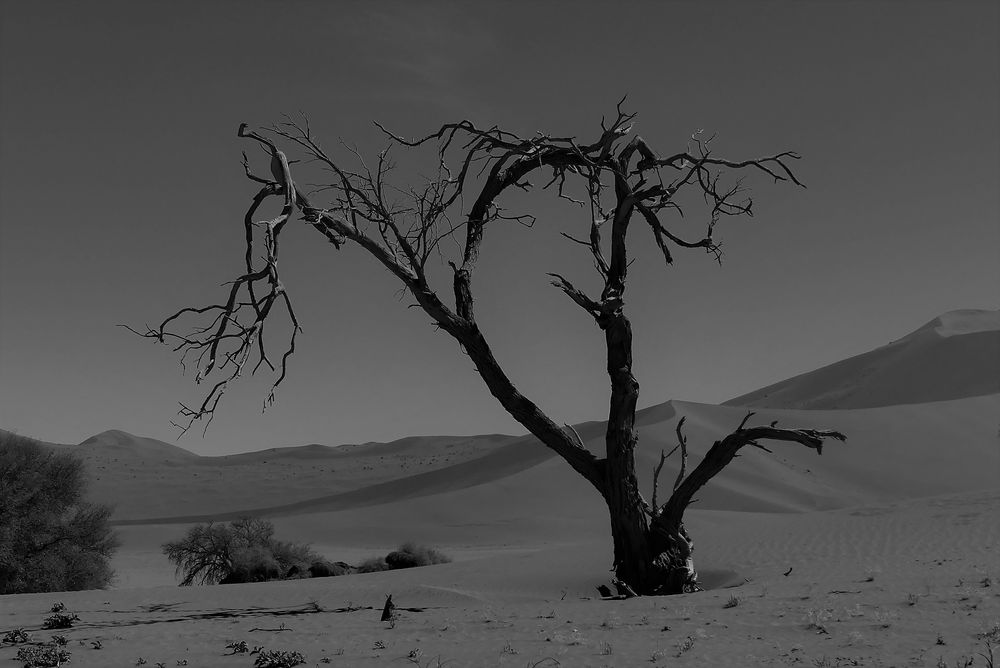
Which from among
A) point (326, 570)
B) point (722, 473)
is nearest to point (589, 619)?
point (326, 570)

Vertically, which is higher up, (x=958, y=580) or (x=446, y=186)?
(x=446, y=186)

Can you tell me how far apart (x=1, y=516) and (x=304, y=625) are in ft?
43.8

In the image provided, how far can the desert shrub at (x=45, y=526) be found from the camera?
711 inches

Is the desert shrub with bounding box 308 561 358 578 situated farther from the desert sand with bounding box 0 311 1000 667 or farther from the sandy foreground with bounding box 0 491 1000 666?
the sandy foreground with bounding box 0 491 1000 666

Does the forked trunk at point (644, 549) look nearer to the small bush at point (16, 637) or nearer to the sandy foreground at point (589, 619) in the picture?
the sandy foreground at point (589, 619)

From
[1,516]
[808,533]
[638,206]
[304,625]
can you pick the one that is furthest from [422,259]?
[1,516]

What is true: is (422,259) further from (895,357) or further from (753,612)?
(895,357)

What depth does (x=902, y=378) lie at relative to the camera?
70.4 m

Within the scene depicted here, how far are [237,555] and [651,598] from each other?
13.9m

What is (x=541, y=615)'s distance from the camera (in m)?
7.61

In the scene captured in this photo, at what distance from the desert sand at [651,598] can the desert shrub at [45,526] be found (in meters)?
2.70

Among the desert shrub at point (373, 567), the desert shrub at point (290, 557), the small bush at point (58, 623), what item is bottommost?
the desert shrub at point (373, 567)

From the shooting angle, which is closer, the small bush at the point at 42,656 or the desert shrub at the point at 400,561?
the small bush at the point at 42,656

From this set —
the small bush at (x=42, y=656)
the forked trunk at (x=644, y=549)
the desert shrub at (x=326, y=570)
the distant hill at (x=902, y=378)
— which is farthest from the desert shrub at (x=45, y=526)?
the distant hill at (x=902, y=378)
